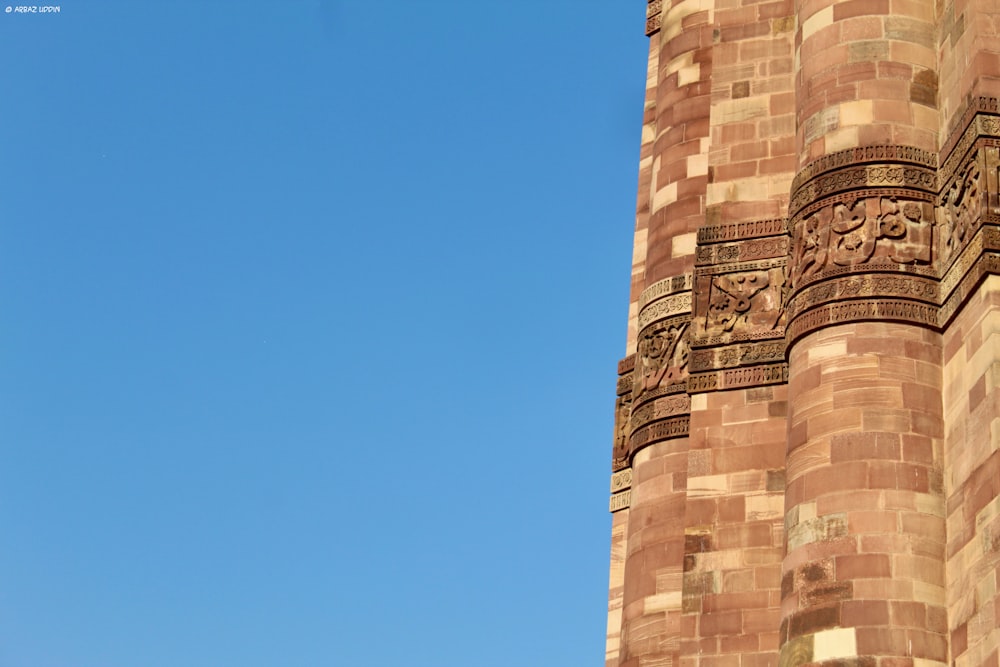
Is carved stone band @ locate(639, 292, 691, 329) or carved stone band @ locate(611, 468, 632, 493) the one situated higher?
carved stone band @ locate(639, 292, 691, 329)

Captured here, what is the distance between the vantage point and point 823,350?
61.5ft

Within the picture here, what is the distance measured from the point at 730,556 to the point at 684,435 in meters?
2.39

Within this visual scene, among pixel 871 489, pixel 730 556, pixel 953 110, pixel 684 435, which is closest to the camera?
pixel 871 489

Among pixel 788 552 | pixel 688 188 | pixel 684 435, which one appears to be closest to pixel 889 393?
pixel 788 552

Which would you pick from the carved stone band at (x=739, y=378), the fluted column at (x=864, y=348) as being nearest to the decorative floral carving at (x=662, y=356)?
the carved stone band at (x=739, y=378)

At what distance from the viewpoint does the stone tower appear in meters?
17.6

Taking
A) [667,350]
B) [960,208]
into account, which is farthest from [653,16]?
[960,208]

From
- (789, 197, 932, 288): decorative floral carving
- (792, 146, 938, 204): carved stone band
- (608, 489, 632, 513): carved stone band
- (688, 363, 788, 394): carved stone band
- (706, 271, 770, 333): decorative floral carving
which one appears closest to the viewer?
(789, 197, 932, 288): decorative floral carving

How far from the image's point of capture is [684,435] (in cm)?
2273

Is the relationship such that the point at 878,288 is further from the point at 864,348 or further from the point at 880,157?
the point at 880,157

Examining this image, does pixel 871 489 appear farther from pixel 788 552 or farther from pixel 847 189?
pixel 847 189

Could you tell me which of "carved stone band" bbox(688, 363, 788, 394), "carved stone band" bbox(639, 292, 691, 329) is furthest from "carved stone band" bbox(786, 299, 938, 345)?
"carved stone band" bbox(639, 292, 691, 329)

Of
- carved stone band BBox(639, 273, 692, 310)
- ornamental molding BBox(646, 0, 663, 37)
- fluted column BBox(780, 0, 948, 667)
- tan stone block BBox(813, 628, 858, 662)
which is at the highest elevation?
ornamental molding BBox(646, 0, 663, 37)

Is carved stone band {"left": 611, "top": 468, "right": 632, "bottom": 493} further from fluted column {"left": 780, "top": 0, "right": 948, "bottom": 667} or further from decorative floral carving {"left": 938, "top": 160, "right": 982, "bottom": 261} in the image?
decorative floral carving {"left": 938, "top": 160, "right": 982, "bottom": 261}
